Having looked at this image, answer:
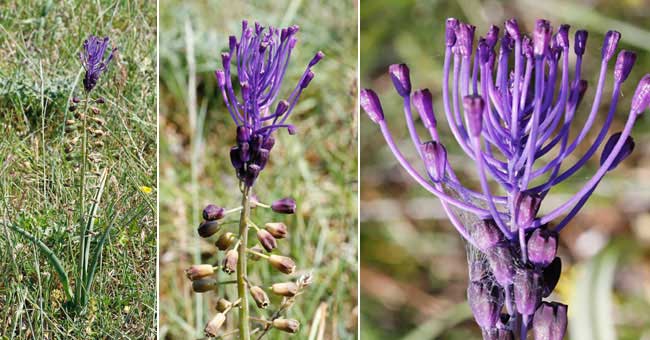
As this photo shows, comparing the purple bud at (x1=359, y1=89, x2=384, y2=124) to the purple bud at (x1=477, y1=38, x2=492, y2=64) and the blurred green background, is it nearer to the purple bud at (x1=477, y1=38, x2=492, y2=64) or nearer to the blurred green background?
the purple bud at (x1=477, y1=38, x2=492, y2=64)

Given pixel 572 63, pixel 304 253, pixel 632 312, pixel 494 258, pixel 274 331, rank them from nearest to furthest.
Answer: pixel 494 258 < pixel 274 331 < pixel 304 253 < pixel 632 312 < pixel 572 63

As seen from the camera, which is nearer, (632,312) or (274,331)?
(274,331)

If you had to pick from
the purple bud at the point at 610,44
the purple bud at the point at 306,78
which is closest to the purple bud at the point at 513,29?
the purple bud at the point at 610,44

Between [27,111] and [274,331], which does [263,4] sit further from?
[274,331]

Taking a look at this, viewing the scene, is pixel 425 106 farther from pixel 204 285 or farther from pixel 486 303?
pixel 204 285

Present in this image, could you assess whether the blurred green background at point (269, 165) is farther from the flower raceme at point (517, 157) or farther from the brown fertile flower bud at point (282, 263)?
the flower raceme at point (517, 157)

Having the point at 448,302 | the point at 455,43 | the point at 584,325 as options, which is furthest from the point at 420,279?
the point at 455,43
